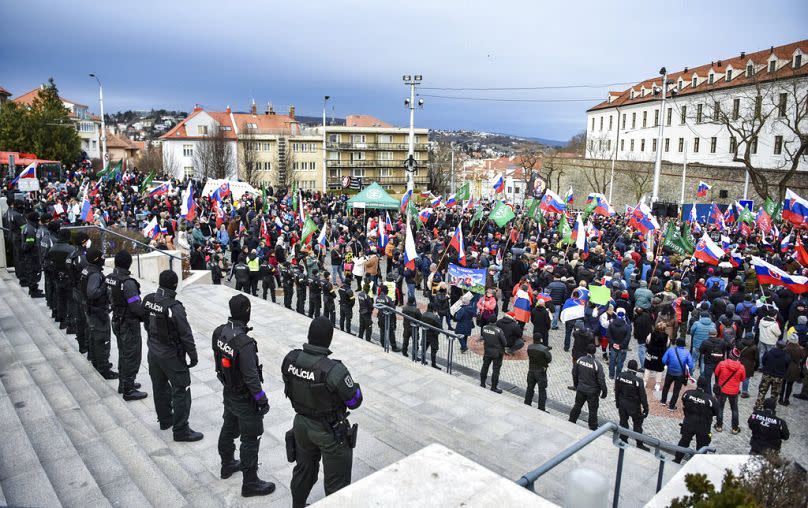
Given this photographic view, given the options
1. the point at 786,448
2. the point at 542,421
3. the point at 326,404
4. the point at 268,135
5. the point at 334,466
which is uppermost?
the point at 268,135

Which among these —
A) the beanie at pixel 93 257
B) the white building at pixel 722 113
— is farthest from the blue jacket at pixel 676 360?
the white building at pixel 722 113

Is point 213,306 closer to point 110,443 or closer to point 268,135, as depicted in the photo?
point 110,443

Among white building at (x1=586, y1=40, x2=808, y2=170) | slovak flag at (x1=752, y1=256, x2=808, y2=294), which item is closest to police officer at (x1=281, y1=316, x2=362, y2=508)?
slovak flag at (x1=752, y1=256, x2=808, y2=294)

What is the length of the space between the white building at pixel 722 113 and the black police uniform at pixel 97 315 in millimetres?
33724

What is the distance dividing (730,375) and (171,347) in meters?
8.49

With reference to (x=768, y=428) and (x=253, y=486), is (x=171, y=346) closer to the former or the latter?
(x=253, y=486)

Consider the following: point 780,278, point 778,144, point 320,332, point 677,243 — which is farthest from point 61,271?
point 778,144

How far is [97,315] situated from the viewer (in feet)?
24.1

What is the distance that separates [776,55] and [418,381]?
50746 millimetres

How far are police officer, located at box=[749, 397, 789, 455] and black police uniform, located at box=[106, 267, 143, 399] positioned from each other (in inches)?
311

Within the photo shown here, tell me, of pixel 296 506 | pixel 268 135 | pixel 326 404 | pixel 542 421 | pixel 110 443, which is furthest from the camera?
pixel 268 135

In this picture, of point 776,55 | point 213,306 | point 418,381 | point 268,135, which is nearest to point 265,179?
point 268,135

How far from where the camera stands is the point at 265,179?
250 feet

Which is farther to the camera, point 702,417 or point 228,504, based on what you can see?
point 702,417
